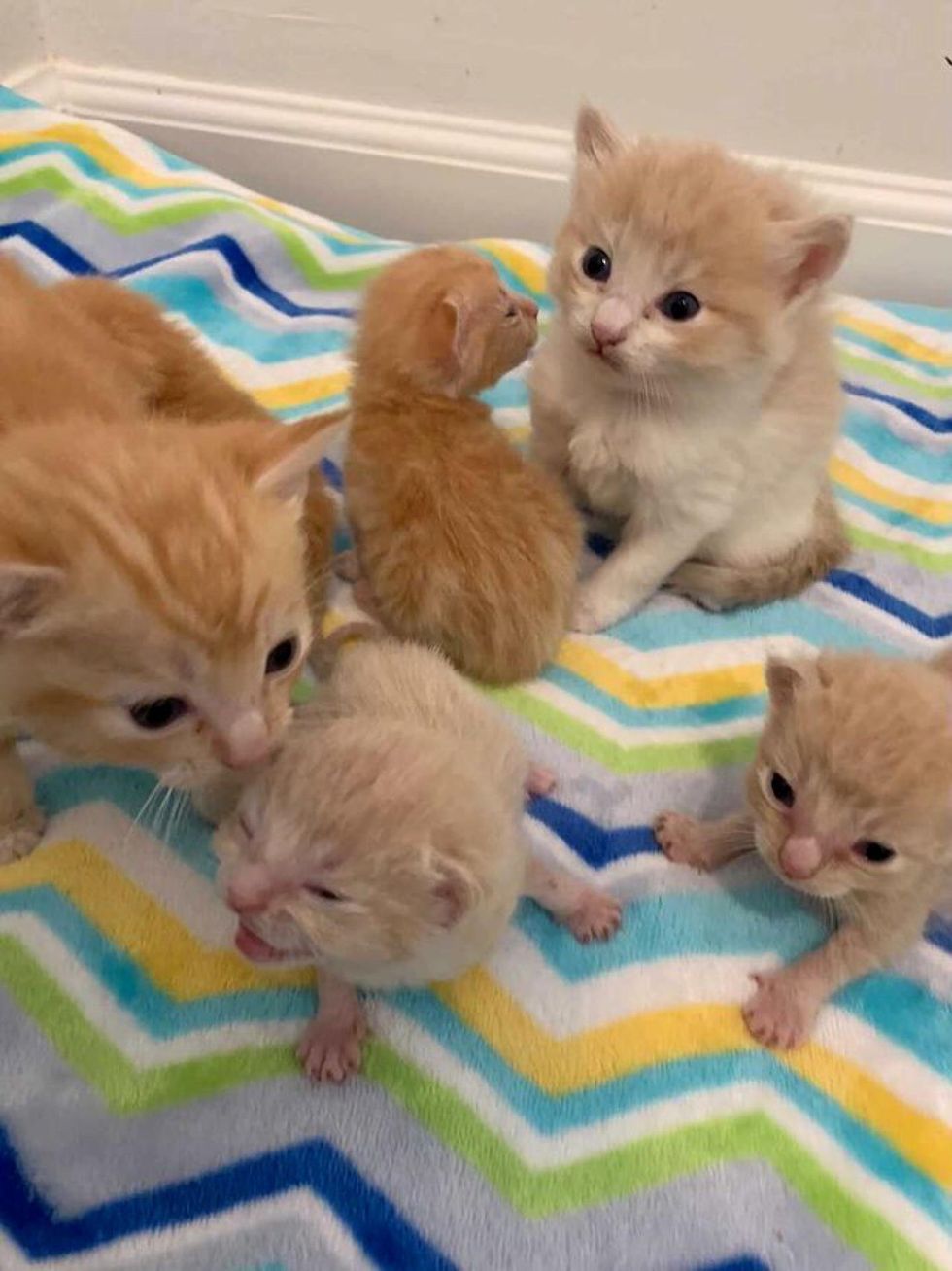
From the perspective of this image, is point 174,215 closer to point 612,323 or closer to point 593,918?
point 612,323

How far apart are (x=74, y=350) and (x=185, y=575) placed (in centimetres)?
45

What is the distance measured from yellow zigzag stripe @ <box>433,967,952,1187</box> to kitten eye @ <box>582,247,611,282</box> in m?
0.79

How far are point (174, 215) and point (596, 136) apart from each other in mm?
839

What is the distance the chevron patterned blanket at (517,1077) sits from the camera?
2.88ft

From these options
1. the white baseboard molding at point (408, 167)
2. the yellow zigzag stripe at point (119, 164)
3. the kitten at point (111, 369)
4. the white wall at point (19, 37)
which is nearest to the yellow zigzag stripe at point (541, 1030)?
the kitten at point (111, 369)

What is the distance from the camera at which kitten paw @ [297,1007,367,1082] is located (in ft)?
3.13

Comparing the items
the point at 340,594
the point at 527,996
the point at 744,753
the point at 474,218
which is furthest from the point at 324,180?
the point at 527,996

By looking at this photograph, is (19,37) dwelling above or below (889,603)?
above

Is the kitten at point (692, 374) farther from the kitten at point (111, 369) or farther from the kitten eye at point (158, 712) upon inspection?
the kitten eye at point (158, 712)

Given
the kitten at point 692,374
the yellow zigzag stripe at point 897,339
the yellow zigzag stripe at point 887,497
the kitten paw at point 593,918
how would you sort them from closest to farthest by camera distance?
the kitten paw at point 593,918 → the kitten at point 692,374 → the yellow zigzag stripe at point 887,497 → the yellow zigzag stripe at point 897,339

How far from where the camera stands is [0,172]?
5.93 feet

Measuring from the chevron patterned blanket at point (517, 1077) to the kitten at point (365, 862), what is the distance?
70 mm

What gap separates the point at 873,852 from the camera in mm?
969

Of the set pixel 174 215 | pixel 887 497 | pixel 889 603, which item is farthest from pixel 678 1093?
pixel 174 215
